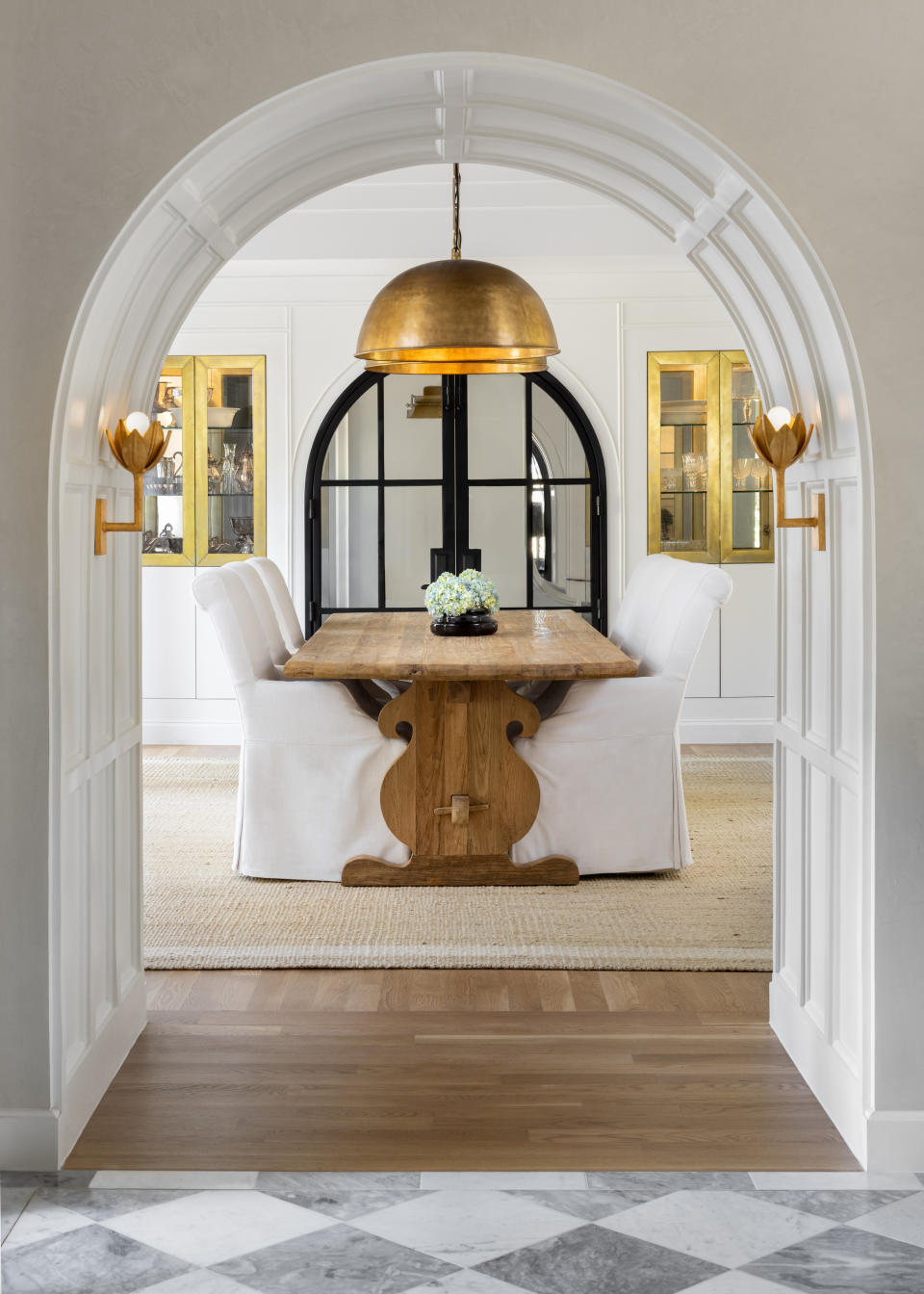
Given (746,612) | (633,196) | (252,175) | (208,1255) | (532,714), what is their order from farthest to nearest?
(746,612) < (532,714) < (633,196) < (252,175) < (208,1255)

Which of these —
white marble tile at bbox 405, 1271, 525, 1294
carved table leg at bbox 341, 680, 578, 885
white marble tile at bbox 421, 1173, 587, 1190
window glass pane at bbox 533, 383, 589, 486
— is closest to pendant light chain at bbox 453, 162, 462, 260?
carved table leg at bbox 341, 680, 578, 885

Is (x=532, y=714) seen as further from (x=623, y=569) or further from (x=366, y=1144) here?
(x=623, y=569)

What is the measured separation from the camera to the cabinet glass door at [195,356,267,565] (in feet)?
24.6

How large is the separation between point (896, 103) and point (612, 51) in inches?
22.4

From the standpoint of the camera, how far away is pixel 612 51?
2525 millimetres

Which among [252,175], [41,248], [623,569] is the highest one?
[252,175]

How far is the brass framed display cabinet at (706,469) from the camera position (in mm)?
7465

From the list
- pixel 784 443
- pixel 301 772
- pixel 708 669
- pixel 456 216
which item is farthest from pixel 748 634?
pixel 784 443

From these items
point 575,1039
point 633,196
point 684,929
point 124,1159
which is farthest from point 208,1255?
point 633,196

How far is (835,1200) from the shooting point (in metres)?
2.45

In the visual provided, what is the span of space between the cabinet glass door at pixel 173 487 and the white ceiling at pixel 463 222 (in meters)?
0.94

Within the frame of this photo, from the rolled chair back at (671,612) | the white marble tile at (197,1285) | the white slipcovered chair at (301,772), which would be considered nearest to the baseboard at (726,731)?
the rolled chair back at (671,612)

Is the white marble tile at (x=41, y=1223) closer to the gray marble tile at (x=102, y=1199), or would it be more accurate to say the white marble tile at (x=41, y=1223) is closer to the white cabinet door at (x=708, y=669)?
the gray marble tile at (x=102, y=1199)

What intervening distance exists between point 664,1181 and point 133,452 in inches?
75.2
